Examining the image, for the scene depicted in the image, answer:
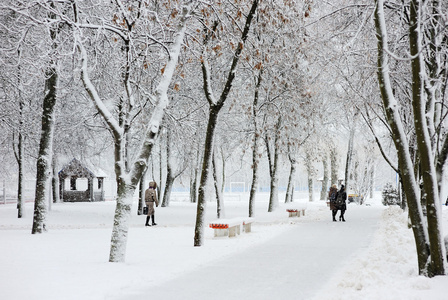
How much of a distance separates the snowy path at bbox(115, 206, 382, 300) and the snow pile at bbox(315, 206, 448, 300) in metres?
0.30

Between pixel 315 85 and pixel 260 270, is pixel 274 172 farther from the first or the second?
pixel 260 270

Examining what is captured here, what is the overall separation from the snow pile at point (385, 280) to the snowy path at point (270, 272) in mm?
297

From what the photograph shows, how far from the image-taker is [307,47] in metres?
10.8

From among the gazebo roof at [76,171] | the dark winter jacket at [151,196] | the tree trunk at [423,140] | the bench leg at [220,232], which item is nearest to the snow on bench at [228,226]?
the bench leg at [220,232]

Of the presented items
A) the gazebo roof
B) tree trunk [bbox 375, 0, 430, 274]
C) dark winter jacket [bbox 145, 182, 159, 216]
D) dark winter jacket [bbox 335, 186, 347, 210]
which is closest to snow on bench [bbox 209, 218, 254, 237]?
dark winter jacket [bbox 145, 182, 159, 216]

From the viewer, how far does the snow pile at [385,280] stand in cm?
549

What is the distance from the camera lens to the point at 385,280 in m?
6.37

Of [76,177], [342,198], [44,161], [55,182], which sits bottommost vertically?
[342,198]

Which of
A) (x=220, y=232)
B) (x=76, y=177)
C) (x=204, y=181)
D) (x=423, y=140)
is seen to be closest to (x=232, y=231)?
(x=220, y=232)

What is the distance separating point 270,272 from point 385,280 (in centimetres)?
205

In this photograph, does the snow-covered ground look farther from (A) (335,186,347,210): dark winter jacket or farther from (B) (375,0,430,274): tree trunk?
(A) (335,186,347,210): dark winter jacket

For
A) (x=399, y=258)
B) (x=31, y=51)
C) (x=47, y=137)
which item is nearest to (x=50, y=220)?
(x=47, y=137)

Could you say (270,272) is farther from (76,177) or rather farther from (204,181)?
(76,177)

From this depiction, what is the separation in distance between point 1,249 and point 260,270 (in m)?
6.34
